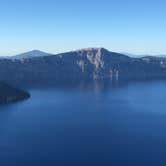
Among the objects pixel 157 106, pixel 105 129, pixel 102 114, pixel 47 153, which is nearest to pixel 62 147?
pixel 47 153

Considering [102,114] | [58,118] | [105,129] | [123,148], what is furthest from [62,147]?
[102,114]

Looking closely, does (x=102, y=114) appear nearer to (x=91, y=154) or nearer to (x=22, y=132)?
(x=22, y=132)

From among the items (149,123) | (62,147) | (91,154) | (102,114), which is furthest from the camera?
(102,114)

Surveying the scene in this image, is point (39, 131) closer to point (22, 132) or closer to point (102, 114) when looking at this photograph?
point (22, 132)

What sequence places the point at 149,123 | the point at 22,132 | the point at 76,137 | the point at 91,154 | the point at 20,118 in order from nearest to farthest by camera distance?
the point at 91,154
the point at 76,137
the point at 22,132
the point at 149,123
the point at 20,118

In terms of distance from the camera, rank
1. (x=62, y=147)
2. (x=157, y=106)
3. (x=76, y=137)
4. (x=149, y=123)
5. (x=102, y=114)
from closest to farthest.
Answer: (x=62, y=147)
(x=76, y=137)
(x=149, y=123)
(x=102, y=114)
(x=157, y=106)

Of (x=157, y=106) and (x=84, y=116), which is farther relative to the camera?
(x=157, y=106)
